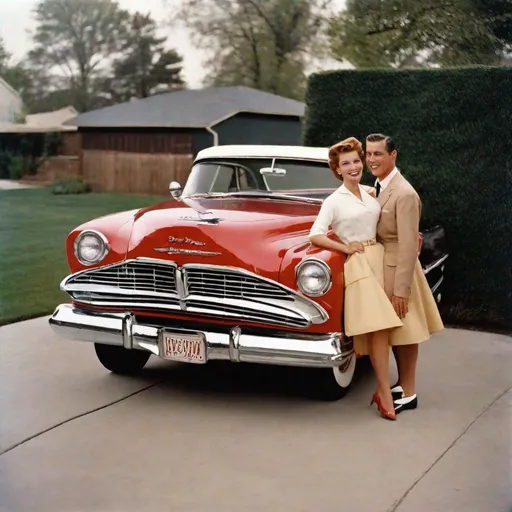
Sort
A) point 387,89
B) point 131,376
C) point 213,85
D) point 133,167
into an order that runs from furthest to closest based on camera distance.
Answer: point 387,89, point 131,376, point 133,167, point 213,85

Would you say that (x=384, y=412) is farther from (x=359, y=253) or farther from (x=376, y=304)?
(x=359, y=253)

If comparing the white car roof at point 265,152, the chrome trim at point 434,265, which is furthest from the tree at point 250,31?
the chrome trim at point 434,265

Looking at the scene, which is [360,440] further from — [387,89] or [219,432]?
[387,89]

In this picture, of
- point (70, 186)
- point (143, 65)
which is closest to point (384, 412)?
point (70, 186)

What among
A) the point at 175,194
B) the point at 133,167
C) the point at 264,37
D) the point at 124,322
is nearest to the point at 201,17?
the point at 264,37

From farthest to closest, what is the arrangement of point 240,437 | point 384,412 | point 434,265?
point 434,265 → point 384,412 → point 240,437

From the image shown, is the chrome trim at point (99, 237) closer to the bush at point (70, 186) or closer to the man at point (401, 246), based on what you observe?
the bush at point (70, 186)
